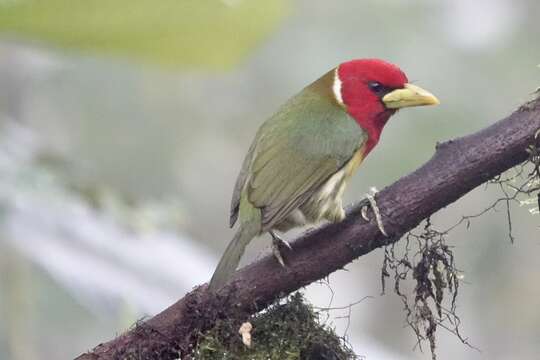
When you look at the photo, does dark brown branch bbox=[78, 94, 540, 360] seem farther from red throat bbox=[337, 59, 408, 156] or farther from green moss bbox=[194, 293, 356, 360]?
red throat bbox=[337, 59, 408, 156]

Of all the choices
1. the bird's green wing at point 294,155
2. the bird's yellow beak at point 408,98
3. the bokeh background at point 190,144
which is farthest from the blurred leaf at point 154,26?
the bird's yellow beak at point 408,98

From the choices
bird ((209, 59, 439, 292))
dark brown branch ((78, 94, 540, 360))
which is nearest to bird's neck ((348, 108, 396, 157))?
bird ((209, 59, 439, 292))

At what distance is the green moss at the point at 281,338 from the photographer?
2.12 metres

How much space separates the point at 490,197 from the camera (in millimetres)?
6336

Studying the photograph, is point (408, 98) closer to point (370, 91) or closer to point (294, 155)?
point (370, 91)

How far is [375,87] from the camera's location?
3.15 m

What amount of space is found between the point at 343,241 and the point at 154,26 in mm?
728

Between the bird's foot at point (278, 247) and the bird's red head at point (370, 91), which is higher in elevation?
the bird's red head at point (370, 91)

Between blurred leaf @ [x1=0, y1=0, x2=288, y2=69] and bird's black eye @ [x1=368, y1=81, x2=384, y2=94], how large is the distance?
589 millimetres

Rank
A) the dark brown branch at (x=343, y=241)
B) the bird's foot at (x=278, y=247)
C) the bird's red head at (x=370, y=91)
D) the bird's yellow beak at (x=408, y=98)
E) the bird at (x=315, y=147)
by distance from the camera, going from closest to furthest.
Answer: the dark brown branch at (x=343, y=241), the bird's foot at (x=278, y=247), the bird at (x=315, y=147), the bird's yellow beak at (x=408, y=98), the bird's red head at (x=370, y=91)

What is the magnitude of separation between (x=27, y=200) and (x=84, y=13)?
0.85 m

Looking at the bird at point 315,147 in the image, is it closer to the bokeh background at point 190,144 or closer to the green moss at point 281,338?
the bokeh background at point 190,144

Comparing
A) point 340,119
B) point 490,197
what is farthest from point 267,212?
point 490,197

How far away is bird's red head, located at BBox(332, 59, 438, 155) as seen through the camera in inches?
122
